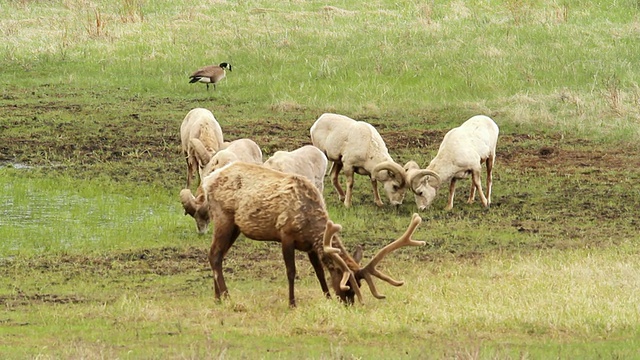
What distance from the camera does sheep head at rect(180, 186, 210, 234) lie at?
15.6 meters

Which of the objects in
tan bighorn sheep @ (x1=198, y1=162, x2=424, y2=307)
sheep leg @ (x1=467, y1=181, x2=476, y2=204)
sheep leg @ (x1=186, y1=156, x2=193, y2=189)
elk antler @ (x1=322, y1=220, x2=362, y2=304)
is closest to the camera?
elk antler @ (x1=322, y1=220, x2=362, y2=304)

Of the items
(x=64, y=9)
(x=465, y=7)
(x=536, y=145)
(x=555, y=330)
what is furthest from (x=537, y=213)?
(x=64, y=9)

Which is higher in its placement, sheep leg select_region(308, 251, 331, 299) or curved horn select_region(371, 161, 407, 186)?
sheep leg select_region(308, 251, 331, 299)

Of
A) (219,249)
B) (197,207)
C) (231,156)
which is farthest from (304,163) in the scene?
(219,249)

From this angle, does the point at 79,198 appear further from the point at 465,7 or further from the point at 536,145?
the point at 465,7

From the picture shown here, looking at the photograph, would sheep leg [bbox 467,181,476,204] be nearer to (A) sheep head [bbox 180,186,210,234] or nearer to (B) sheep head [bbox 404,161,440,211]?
(B) sheep head [bbox 404,161,440,211]

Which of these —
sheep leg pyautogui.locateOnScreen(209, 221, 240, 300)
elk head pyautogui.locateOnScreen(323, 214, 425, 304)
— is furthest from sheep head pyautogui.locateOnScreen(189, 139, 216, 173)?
elk head pyautogui.locateOnScreen(323, 214, 425, 304)

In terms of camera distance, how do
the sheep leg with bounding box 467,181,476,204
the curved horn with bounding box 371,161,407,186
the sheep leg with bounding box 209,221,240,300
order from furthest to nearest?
the sheep leg with bounding box 467,181,476,204 → the curved horn with bounding box 371,161,407,186 → the sheep leg with bounding box 209,221,240,300

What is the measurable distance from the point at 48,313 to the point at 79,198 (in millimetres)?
6668

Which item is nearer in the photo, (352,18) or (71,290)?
(71,290)

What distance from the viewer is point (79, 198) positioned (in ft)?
59.7

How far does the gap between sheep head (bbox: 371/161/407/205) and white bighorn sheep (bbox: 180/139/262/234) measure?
80.9 inches

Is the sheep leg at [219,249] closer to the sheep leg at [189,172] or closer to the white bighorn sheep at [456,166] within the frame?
the white bighorn sheep at [456,166]

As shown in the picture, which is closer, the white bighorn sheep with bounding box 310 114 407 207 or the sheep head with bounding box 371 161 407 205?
the sheep head with bounding box 371 161 407 205
